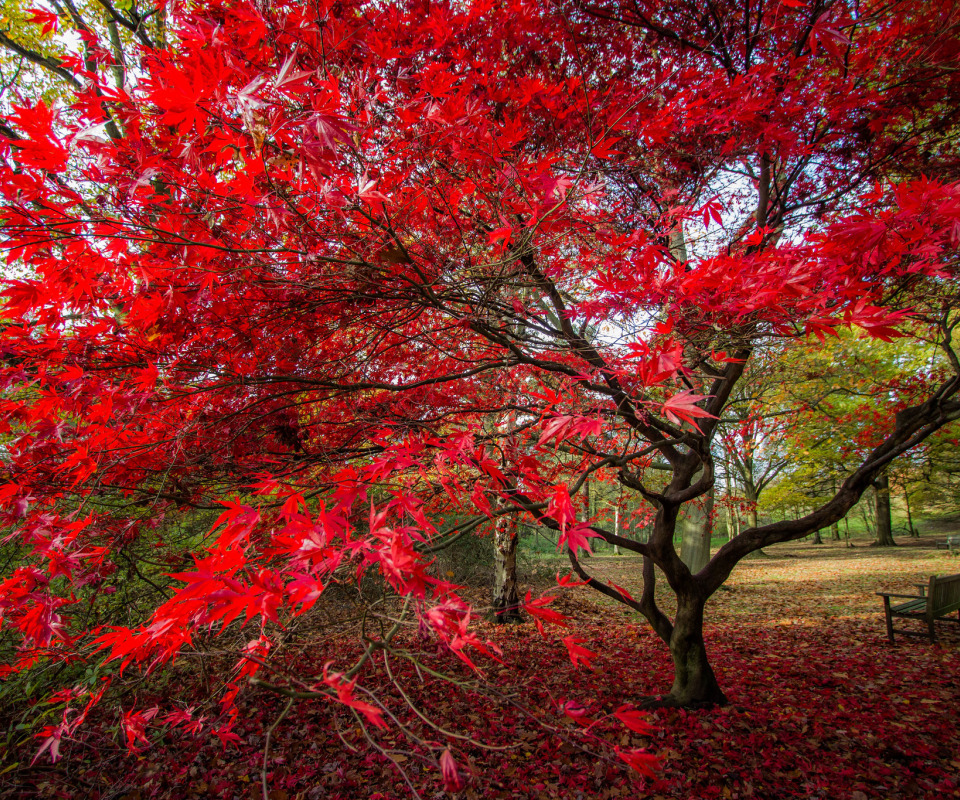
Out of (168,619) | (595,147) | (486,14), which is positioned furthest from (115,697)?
(486,14)

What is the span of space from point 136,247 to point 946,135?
6.56 metres

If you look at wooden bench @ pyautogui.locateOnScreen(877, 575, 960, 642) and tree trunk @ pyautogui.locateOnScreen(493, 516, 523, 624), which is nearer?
wooden bench @ pyautogui.locateOnScreen(877, 575, 960, 642)

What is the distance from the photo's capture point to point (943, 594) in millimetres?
6266

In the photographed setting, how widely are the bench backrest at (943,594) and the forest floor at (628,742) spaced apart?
0.49 m

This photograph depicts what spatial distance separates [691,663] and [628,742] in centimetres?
98

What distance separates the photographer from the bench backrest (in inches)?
240

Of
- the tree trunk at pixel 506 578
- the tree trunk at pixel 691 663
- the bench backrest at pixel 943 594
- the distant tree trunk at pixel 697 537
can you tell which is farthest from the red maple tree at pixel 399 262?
the distant tree trunk at pixel 697 537

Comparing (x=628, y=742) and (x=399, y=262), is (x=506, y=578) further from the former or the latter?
(x=399, y=262)

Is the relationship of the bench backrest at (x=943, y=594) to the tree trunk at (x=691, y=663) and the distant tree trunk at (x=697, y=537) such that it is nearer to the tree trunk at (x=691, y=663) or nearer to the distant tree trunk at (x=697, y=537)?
the distant tree trunk at (x=697, y=537)

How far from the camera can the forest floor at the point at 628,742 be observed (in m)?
3.38

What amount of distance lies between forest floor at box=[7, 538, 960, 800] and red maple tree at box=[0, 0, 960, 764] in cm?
78

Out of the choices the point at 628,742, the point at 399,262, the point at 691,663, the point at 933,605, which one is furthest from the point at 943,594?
the point at 399,262

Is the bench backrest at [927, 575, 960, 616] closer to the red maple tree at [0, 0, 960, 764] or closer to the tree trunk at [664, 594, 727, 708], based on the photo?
the red maple tree at [0, 0, 960, 764]

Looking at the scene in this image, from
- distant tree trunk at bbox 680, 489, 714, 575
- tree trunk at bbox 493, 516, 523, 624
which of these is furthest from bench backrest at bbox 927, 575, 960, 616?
tree trunk at bbox 493, 516, 523, 624
